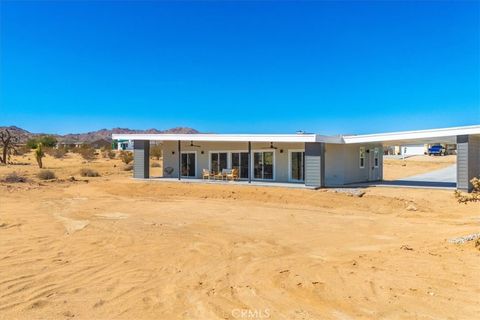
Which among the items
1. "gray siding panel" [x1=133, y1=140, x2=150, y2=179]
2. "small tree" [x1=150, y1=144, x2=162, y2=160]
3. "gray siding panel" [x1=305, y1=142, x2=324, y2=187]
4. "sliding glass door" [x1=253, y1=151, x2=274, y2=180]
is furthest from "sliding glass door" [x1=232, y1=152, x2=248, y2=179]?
"small tree" [x1=150, y1=144, x2=162, y2=160]

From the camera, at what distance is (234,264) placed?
22.8 feet

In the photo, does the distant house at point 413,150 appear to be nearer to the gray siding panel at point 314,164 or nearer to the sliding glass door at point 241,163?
the sliding glass door at point 241,163

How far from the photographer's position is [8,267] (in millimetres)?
6410

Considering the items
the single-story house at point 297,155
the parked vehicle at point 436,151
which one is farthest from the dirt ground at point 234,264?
the parked vehicle at point 436,151

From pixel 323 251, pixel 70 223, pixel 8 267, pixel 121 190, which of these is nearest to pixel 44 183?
pixel 121 190

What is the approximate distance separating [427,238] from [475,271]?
3.13 m

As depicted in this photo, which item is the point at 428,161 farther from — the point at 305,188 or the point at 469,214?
the point at 469,214

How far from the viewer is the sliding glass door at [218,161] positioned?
24888 millimetres

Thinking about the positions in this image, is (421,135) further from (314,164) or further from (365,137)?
(314,164)
